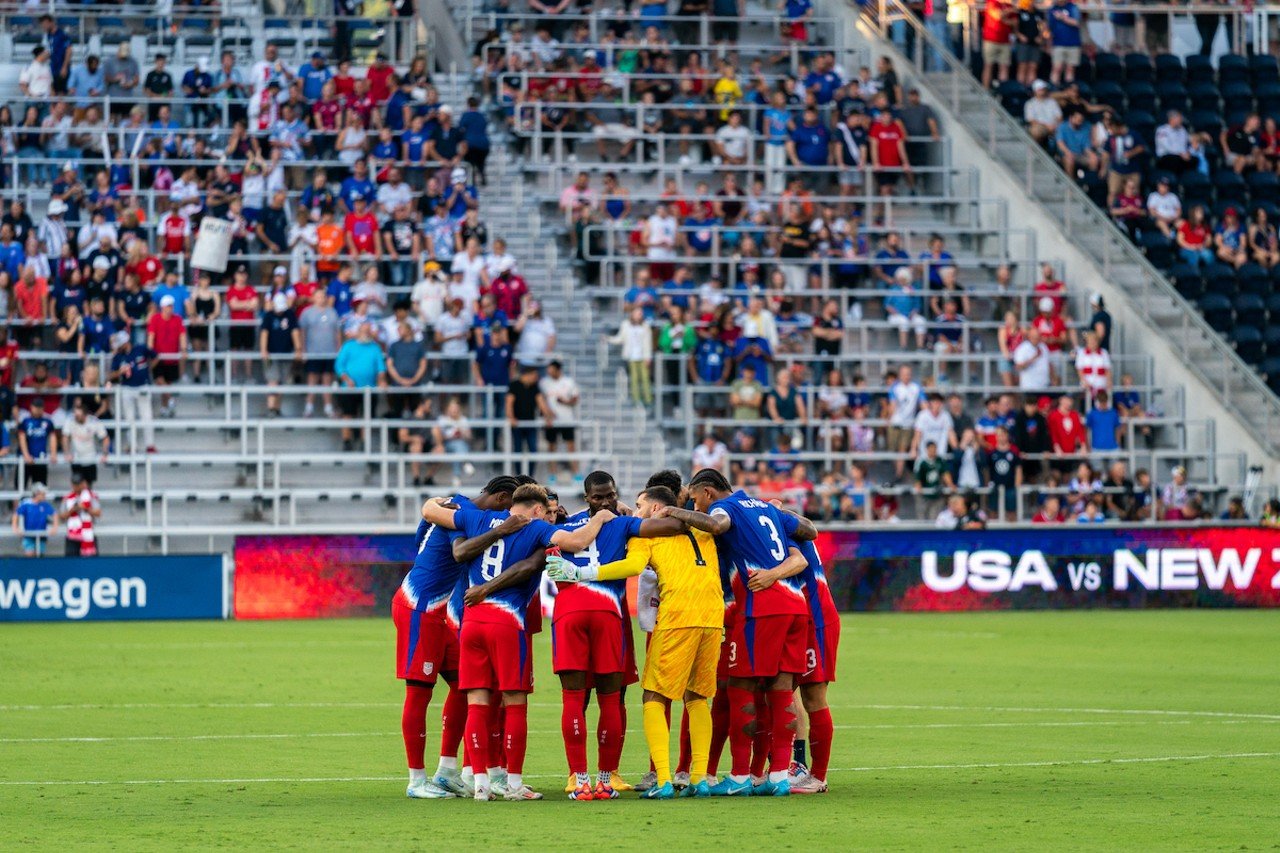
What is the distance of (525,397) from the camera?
33094mm

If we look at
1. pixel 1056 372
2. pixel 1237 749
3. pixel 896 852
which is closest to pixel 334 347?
pixel 1056 372

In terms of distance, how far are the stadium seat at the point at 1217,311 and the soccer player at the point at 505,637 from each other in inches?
1084

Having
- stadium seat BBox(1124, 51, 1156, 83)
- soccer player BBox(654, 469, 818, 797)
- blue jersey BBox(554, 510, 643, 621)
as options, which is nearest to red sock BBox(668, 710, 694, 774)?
soccer player BBox(654, 469, 818, 797)

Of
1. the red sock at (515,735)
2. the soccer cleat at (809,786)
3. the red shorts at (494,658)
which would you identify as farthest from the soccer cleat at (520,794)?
the soccer cleat at (809,786)

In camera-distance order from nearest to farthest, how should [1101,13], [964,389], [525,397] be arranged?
[525,397], [964,389], [1101,13]

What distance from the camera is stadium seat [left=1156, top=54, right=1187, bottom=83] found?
139ft

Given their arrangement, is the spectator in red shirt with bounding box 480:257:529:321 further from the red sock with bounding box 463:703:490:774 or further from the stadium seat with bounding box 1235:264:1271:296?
the red sock with bounding box 463:703:490:774

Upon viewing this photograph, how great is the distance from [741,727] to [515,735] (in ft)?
4.80

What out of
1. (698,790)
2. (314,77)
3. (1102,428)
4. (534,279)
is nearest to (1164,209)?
(1102,428)

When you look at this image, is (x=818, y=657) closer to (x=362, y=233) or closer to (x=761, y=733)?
(x=761, y=733)

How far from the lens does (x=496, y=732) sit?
13.6 m

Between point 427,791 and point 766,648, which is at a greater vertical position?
point 766,648

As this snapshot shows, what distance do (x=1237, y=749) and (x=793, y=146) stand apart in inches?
969

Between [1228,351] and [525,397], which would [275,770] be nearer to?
[525,397]
